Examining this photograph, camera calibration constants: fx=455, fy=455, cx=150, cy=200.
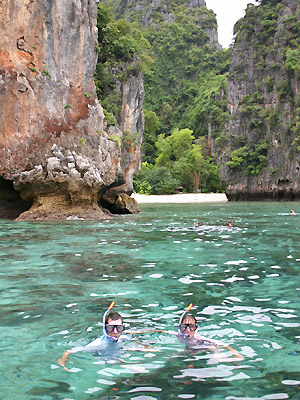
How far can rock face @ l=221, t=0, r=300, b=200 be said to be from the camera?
52.0 metres

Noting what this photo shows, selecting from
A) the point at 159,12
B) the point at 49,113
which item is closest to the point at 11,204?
the point at 49,113

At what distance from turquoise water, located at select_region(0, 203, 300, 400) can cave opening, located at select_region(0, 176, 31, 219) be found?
41.5ft

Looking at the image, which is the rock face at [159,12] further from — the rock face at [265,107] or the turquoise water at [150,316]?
the turquoise water at [150,316]

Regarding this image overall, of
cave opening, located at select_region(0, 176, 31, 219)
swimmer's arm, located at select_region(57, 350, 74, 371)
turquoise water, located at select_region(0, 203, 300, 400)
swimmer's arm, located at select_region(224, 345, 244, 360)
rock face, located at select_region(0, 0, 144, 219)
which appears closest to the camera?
turquoise water, located at select_region(0, 203, 300, 400)

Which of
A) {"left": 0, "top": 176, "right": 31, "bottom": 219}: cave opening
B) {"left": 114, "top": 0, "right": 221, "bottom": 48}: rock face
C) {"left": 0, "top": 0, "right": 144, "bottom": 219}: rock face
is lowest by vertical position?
{"left": 0, "top": 176, "right": 31, "bottom": 219}: cave opening

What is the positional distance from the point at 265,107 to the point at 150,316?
178ft

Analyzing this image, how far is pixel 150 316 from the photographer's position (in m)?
6.61

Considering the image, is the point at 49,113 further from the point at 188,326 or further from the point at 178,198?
the point at 178,198

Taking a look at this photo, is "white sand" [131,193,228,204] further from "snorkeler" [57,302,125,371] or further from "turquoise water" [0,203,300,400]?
"snorkeler" [57,302,125,371]

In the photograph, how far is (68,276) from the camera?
9.21 metres

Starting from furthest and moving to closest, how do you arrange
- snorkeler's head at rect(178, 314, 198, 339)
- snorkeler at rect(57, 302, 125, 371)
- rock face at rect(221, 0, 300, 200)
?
rock face at rect(221, 0, 300, 200), snorkeler's head at rect(178, 314, 198, 339), snorkeler at rect(57, 302, 125, 371)

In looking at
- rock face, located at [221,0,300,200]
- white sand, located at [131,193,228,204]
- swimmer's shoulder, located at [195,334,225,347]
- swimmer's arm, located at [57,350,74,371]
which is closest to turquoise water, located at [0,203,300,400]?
swimmer's arm, located at [57,350,74,371]

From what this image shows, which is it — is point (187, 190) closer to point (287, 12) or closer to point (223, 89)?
point (223, 89)

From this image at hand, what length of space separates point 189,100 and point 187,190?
102 feet
